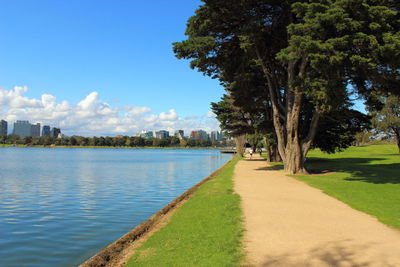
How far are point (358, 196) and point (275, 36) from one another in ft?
49.8

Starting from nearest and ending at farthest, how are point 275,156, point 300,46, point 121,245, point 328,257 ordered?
point 328,257, point 121,245, point 300,46, point 275,156

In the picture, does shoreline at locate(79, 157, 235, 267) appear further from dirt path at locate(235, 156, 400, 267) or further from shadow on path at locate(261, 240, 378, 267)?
shadow on path at locate(261, 240, 378, 267)

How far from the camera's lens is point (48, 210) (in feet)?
48.5

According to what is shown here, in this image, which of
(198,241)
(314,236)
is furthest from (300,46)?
(198,241)

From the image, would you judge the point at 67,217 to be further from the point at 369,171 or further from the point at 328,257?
the point at 369,171

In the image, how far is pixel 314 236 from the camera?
7699mm

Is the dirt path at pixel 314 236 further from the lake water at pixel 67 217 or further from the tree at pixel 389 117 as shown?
the tree at pixel 389 117

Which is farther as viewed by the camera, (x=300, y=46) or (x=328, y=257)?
(x=300, y=46)

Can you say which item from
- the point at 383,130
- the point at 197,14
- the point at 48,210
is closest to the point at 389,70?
the point at 197,14

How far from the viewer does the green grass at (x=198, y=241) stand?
621 centimetres

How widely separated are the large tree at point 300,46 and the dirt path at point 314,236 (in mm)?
7879

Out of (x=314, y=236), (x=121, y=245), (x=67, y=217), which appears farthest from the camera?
(x=67, y=217)

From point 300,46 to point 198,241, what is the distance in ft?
41.6

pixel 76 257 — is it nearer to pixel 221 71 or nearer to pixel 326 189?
pixel 326 189
